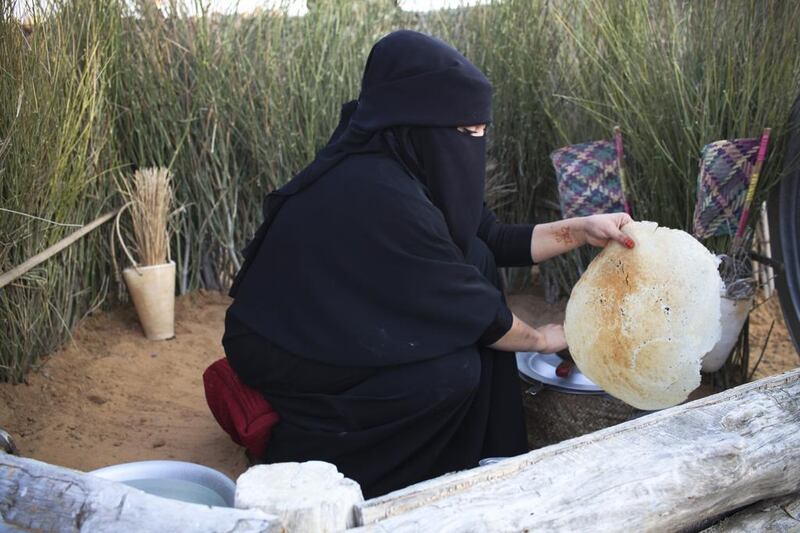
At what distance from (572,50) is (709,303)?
87.4 inches

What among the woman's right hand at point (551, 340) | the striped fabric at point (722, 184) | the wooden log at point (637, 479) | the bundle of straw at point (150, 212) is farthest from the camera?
the bundle of straw at point (150, 212)

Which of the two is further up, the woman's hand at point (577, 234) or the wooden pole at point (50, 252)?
the woman's hand at point (577, 234)

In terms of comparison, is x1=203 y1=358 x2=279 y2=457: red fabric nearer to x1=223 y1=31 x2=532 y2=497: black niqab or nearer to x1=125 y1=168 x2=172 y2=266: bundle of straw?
x1=223 y1=31 x2=532 y2=497: black niqab

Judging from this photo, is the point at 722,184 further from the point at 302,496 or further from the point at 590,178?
the point at 302,496

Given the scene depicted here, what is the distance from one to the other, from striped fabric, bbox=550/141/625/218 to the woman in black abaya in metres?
0.76

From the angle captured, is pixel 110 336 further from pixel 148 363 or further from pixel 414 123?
pixel 414 123

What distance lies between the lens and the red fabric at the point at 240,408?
2.72m

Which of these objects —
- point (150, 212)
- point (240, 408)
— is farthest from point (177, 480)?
point (150, 212)

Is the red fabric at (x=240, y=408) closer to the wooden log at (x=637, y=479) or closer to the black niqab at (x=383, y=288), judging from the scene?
the black niqab at (x=383, y=288)

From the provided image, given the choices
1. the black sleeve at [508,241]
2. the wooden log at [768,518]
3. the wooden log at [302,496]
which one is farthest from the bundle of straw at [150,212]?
the wooden log at [768,518]

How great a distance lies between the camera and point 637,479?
183 cm

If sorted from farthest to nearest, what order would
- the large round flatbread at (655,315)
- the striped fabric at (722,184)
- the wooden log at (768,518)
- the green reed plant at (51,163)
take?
1. the green reed plant at (51,163)
2. the striped fabric at (722,184)
3. the large round flatbread at (655,315)
4. the wooden log at (768,518)

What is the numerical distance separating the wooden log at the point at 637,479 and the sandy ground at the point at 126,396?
1.57 meters

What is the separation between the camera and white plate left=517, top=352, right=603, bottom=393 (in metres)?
3.18
